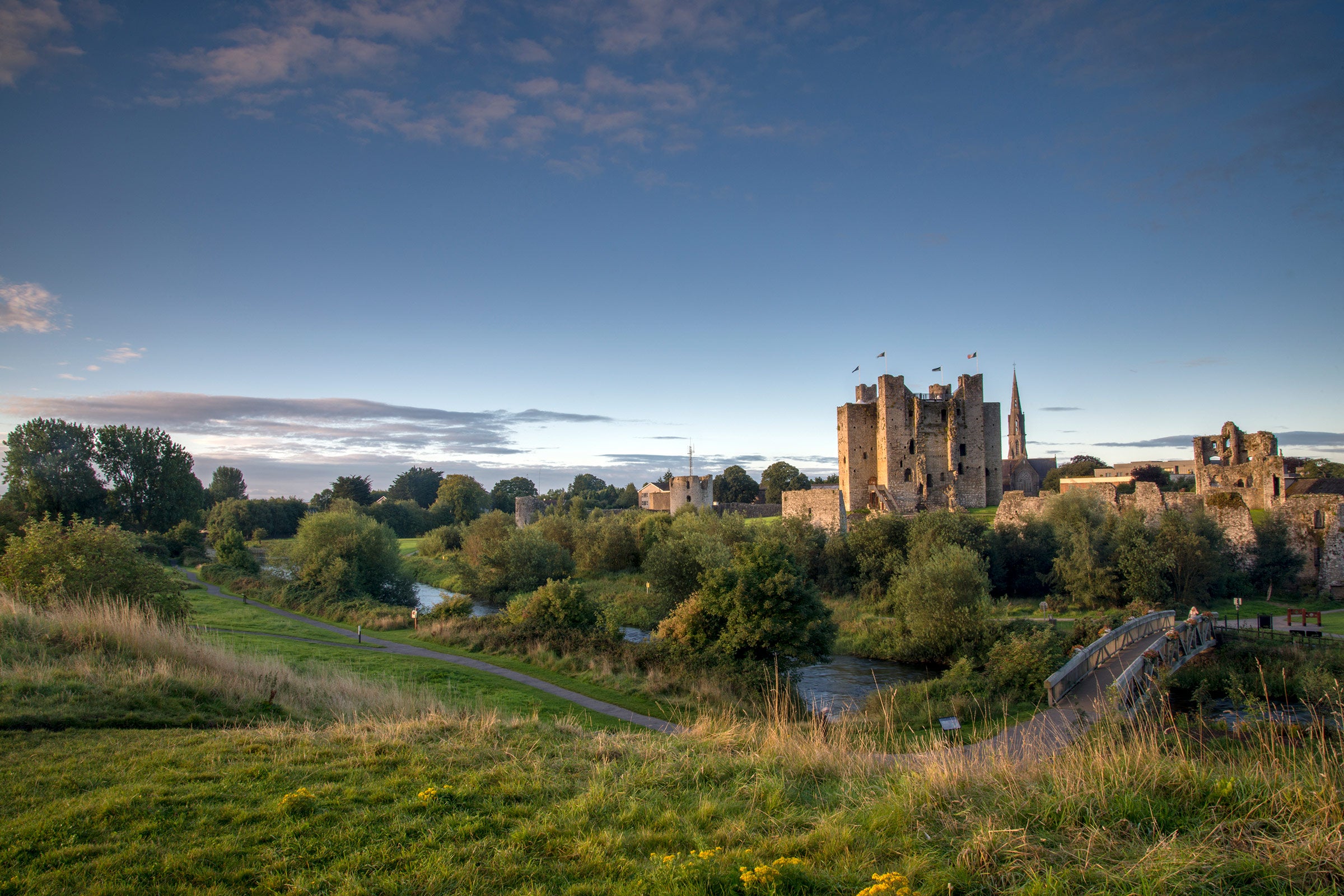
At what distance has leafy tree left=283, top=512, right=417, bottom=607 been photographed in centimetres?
3250

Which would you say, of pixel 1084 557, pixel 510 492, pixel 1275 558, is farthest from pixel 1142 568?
pixel 510 492

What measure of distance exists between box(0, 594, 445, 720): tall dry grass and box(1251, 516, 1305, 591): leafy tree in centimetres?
3297

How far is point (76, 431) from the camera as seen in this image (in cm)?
4622

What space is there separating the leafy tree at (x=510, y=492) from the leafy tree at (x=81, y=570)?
3067 inches

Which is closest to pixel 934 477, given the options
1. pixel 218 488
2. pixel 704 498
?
pixel 704 498

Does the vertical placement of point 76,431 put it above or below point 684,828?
above

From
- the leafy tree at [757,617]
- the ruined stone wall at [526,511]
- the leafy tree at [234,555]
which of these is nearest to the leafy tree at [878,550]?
the leafy tree at [757,617]

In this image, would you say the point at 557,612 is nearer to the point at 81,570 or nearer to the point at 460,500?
the point at 81,570

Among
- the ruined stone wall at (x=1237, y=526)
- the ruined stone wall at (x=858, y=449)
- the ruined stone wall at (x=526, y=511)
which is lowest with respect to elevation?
the ruined stone wall at (x=526, y=511)

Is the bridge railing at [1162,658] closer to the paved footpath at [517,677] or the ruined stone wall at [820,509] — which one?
the paved footpath at [517,677]

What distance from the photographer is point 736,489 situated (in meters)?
81.9

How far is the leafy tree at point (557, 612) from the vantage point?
72.7 feet

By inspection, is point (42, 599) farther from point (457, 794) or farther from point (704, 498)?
point (704, 498)

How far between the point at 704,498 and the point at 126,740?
60746 millimetres
